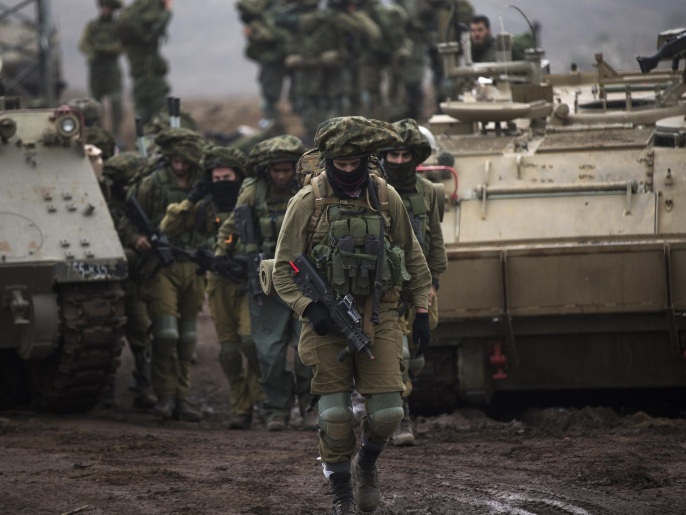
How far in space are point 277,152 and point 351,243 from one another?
2880 mm

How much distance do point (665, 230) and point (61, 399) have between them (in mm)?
4013

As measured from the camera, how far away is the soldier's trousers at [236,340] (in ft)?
34.2

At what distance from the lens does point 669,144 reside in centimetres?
1031

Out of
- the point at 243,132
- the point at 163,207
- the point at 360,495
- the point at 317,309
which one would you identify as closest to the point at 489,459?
the point at 360,495

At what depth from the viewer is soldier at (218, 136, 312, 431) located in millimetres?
9734

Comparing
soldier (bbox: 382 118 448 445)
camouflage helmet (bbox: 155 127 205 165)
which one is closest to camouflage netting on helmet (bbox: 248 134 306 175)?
soldier (bbox: 382 118 448 445)

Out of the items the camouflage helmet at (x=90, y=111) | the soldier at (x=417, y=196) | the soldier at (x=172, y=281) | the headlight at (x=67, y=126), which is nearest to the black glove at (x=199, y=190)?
the soldier at (x=172, y=281)

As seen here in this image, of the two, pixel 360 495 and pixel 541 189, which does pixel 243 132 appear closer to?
pixel 541 189

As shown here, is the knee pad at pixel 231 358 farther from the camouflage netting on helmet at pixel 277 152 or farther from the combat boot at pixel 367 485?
the combat boot at pixel 367 485

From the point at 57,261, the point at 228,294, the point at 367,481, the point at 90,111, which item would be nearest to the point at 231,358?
the point at 228,294

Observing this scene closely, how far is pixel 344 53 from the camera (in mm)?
21312

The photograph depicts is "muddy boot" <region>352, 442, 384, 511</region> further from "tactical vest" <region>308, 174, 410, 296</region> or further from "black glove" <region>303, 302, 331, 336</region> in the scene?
"tactical vest" <region>308, 174, 410, 296</region>

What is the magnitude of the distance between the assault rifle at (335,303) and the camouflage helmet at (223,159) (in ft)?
11.9


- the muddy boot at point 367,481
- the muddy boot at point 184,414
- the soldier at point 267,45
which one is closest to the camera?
the muddy boot at point 367,481
